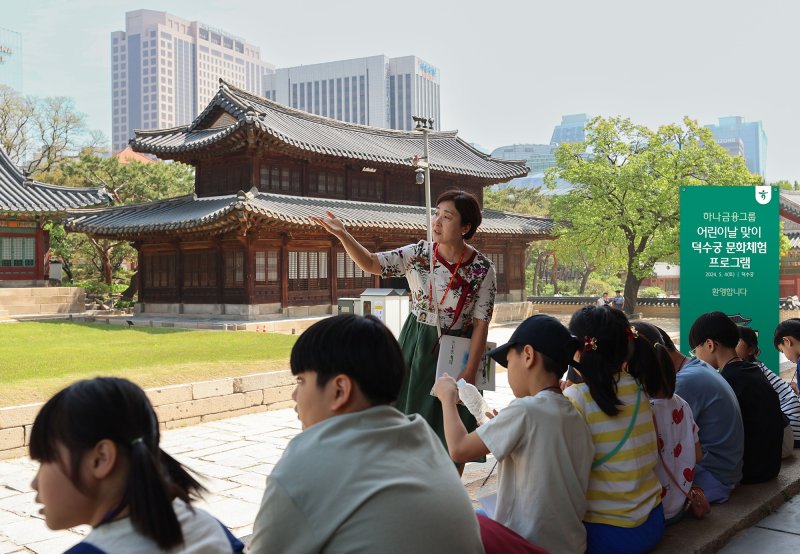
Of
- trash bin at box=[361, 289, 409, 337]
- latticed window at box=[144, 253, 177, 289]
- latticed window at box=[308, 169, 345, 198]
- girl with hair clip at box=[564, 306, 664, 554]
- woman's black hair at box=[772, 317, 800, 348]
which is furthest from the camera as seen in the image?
latticed window at box=[308, 169, 345, 198]

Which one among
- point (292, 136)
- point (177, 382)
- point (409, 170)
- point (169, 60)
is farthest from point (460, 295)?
point (169, 60)

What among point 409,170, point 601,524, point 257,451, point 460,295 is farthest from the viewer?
point 409,170

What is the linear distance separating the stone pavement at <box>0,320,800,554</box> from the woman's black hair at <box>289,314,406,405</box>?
0.68 m

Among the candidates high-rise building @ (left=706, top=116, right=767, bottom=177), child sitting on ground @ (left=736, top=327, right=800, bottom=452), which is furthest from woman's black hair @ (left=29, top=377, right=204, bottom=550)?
high-rise building @ (left=706, top=116, right=767, bottom=177)

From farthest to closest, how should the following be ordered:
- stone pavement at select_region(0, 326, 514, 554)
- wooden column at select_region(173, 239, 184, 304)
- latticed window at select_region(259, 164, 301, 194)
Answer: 1. wooden column at select_region(173, 239, 184, 304)
2. latticed window at select_region(259, 164, 301, 194)
3. stone pavement at select_region(0, 326, 514, 554)

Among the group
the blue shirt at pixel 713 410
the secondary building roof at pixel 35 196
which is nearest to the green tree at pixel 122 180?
the secondary building roof at pixel 35 196

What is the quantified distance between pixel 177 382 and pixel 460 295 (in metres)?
6.08

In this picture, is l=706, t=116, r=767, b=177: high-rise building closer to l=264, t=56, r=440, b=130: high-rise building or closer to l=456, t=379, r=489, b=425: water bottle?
l=264, t=56, r=440, b=130: high-rise building

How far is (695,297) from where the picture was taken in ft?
23.5

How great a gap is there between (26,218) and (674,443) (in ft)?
80.6

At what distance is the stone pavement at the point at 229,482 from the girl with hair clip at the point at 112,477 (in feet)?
2.08

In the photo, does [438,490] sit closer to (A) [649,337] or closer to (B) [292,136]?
(A) [649,337]

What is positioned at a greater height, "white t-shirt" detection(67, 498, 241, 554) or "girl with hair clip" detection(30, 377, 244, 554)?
"girl with hair clip" detection(30, 377, 244, 554)

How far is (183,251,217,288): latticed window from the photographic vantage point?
2058 centimetres
